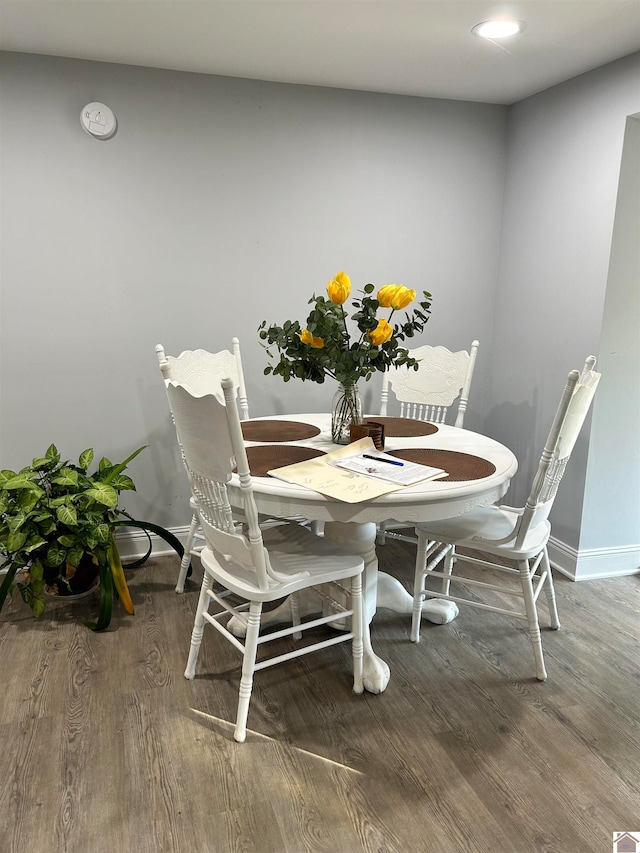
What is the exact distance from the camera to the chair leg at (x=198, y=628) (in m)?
2.29

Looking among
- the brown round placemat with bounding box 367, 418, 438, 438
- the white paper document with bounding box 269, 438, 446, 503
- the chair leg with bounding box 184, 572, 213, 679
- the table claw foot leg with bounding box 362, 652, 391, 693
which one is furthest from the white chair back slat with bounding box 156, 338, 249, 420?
the table claw foot leg with bounding box 362, 652, 391, 693

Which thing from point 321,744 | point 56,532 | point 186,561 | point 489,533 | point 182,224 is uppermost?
point 182,224

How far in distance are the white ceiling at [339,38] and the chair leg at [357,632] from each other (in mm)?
2041

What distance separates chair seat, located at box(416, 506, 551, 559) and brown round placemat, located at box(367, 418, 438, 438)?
1.31 feet

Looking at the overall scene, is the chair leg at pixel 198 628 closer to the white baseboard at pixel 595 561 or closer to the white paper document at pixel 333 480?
the white paper document at pixel 333 480

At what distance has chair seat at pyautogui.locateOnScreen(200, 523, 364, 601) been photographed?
205 centimetres

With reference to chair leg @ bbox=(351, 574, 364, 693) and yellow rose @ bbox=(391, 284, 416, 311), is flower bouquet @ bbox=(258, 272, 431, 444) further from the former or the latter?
chair leg @ bbox=(351, 574, 364, 693)

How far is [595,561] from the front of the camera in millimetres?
3232

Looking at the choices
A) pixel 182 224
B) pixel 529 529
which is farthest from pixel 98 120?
pixel 529 529

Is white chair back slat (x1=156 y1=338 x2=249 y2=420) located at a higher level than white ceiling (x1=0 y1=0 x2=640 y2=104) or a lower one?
lower

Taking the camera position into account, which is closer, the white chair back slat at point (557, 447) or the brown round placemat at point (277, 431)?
the white chair back slat at point (557, 447)

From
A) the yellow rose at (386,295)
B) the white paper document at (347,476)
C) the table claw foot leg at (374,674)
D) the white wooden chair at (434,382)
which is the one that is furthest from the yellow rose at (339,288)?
the table claw foot leg at (374,674)

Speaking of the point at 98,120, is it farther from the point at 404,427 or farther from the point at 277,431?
the point at 404,427

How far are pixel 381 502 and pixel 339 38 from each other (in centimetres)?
191
